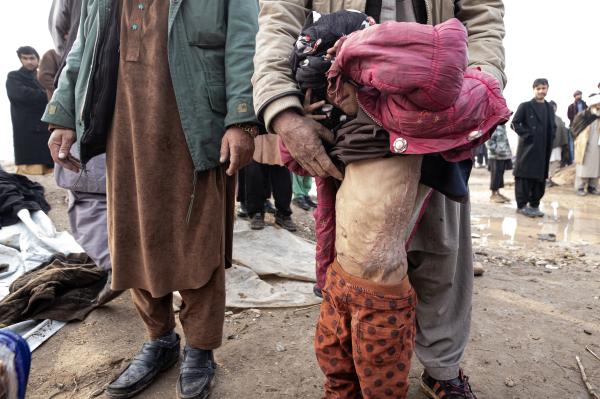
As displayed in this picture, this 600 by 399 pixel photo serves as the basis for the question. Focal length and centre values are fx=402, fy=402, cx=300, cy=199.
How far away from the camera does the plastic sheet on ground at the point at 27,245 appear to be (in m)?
3.03

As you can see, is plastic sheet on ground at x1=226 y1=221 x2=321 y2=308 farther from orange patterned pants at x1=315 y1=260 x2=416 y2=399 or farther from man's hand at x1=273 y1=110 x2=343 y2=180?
man's hand at x1=273 y1=110 x2=343 y2=180

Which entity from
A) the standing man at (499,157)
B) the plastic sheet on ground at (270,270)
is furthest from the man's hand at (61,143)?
the standing man at (499,157)

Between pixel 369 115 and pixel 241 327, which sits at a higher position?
pixel 369 115

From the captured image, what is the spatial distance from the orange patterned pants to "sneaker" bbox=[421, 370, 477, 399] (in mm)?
480

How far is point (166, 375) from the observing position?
5.94 ft

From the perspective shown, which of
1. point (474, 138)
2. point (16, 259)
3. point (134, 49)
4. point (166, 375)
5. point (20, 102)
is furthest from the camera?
point (20, 102)

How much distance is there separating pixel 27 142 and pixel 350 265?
18.8ft

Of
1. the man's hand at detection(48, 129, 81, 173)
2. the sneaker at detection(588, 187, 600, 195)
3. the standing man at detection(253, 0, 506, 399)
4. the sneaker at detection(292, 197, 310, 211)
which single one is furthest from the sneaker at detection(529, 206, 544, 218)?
the man's hand at detection(48, 129, 81, 173)

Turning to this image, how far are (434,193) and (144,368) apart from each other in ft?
4.57

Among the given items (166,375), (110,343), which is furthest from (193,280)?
(110,343)

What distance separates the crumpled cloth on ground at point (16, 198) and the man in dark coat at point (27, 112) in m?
0.80

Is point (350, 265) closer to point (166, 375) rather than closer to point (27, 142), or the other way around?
point (166, 375)

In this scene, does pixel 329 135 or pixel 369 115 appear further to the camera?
pixel 329 135

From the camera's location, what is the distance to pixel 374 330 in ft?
3.46
